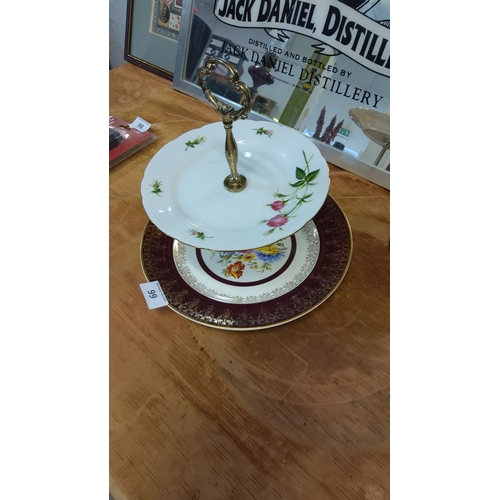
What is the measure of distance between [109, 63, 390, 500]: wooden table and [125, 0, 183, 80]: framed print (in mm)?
579

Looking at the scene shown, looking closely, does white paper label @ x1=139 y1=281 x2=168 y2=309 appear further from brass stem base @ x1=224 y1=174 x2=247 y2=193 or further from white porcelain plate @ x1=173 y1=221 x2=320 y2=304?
brass stem base @ x1=224 y1=174 x2=247 y2=193

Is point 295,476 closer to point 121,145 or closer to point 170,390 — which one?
point 170,390

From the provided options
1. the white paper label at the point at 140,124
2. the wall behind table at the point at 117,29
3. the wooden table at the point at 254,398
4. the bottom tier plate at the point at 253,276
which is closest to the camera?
the wooden table at the point at 254,398

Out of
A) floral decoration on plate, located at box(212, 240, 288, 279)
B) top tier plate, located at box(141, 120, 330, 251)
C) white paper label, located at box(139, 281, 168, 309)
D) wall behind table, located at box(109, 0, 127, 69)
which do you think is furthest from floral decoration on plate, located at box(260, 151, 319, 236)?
wall behind table, located at box(109, 0, 127, 69)

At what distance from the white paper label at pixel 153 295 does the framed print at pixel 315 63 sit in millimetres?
449

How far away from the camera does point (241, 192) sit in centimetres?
64

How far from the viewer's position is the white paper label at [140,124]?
3.19ft

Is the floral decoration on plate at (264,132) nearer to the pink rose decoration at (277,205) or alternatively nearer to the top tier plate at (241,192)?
the top tier plate at (241,192)

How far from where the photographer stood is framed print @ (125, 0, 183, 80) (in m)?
1.01

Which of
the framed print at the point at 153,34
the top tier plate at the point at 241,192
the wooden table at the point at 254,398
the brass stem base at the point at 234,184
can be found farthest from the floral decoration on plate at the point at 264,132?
the framed print at the point at 153,34

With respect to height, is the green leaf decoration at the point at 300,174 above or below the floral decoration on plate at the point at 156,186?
above

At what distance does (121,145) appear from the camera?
0.93m

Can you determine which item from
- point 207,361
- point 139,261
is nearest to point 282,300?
point 207,361

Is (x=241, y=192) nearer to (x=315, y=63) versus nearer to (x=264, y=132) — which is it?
(x=264, y=132)
